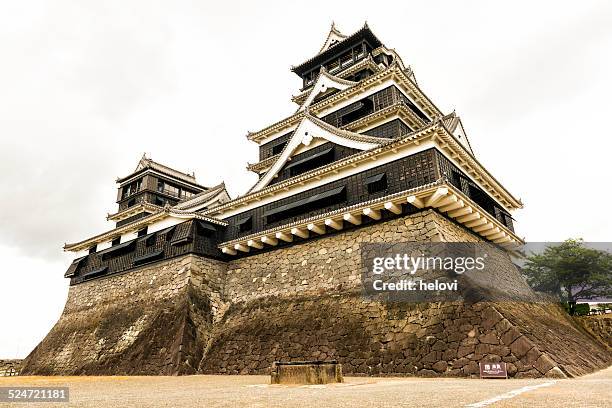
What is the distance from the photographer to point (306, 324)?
14.4 m

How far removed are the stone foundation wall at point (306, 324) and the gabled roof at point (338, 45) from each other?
15.8 meters

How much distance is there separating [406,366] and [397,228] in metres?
4.90

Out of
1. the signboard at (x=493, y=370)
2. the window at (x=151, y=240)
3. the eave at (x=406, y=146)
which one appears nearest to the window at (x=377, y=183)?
the eave at (x=406, y=146)

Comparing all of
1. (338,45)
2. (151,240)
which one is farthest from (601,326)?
(151,240)

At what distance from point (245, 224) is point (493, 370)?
1275 centimetres

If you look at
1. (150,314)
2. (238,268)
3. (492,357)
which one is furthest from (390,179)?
(150,314)

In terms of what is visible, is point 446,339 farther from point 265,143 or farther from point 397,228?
point 265,143

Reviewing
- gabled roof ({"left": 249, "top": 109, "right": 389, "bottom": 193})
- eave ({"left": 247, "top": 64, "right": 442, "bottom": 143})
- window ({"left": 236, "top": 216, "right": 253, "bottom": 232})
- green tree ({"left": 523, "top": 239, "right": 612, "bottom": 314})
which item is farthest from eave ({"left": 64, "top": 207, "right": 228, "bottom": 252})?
green tree ({"left": 523, "top": 239, "right": 612, "bottom": 314})

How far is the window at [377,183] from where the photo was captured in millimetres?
15266

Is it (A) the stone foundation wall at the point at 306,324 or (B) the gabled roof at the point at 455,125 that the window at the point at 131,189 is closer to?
(A) the stone foundation wall at the point at 306,324

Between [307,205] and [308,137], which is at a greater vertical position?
[308,137]

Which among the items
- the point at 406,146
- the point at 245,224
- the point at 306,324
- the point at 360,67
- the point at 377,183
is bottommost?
the point at 306,324

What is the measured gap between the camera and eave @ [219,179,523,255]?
1352 centimetres

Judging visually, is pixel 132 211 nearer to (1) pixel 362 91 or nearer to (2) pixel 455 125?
(1) pixel 362 91
